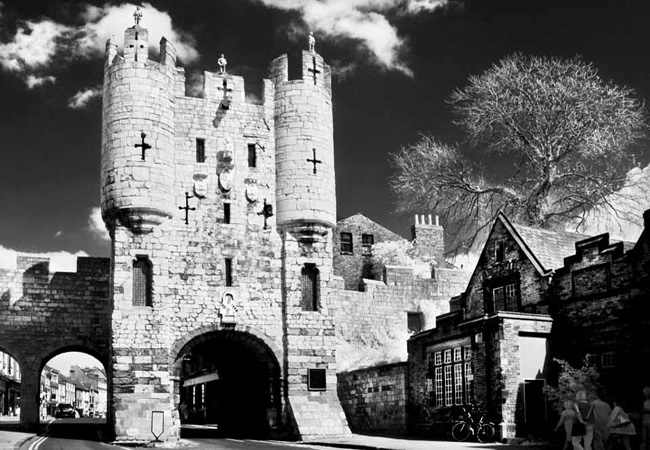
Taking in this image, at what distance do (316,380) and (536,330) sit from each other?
7.73 m

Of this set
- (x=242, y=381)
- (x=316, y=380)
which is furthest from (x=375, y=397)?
(x=316, y=380)

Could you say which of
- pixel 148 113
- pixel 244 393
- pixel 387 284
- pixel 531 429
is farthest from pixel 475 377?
pixel 387 284

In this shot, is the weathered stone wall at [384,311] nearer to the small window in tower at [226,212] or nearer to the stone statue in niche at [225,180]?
the small window in tower at [226,212]

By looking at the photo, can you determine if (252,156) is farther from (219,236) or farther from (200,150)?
(219,236)

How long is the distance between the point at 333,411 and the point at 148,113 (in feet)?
39.1

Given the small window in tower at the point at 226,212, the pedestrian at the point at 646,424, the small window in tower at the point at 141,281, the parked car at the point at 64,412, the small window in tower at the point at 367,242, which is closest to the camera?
the pedestrian at the point at 646,424

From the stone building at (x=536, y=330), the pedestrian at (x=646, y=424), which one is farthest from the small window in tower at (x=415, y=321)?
the pedestrian at (x=646, y=424)

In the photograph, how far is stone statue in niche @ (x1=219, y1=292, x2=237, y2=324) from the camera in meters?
29.1

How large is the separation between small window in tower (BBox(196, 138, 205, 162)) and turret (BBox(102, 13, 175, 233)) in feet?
3.43

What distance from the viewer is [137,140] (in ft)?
94.5

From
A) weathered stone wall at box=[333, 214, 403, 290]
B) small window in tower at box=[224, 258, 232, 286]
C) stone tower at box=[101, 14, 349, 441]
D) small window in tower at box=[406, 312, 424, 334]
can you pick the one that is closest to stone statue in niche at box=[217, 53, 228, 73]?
stone tower at box=[101, 14, 349, 441]

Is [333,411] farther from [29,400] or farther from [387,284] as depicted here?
[387,284]

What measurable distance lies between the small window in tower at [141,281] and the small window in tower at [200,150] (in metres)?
4.12

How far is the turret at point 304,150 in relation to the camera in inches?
1203
